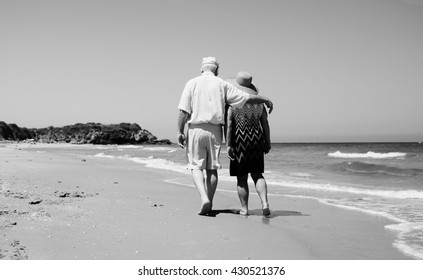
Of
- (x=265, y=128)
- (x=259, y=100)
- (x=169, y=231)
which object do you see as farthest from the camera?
(x=265, y=128)

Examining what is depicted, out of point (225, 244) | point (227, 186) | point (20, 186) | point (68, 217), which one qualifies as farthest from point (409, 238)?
point (20, 186)

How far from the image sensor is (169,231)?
12.7ft

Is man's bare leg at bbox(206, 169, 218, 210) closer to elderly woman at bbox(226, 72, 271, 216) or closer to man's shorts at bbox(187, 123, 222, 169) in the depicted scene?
man's shorts at bbox(187, 123, 222, 169)

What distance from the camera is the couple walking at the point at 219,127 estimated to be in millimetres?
4770

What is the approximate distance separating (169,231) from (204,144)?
1.31 m

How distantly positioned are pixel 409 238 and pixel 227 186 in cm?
509

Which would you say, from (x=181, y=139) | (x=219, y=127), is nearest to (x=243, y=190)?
(x=219, y=127)

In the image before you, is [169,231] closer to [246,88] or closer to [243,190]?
[243,190]

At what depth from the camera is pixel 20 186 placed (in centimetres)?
662

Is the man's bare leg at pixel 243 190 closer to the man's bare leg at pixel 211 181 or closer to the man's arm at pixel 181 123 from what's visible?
the man's bare leg at pixel 211 181

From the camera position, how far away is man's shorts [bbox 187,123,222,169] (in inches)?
189

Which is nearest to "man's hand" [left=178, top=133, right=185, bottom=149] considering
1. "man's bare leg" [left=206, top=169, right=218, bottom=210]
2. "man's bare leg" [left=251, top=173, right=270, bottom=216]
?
"man's bare leg" [left=206, top=169, right=218, bottom=210]

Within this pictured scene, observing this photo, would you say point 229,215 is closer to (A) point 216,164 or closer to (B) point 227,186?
(A) point 216,164

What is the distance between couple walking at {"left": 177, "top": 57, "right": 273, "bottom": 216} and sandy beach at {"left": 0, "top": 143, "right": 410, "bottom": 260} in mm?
454
